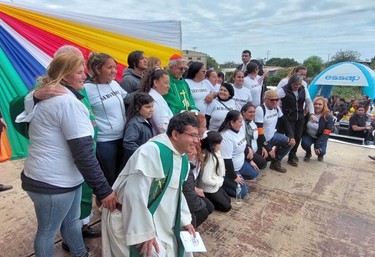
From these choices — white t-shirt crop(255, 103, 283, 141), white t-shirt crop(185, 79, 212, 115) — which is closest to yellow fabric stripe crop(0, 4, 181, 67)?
white t-shirt crop(185, 79, 212, 115)

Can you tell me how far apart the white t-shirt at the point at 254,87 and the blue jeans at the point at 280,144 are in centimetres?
59

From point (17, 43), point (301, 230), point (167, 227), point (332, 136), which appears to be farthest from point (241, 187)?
point (332, 136)

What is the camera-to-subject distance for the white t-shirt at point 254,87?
4.12m

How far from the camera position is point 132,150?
2088mm

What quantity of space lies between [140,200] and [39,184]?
1.66 ft

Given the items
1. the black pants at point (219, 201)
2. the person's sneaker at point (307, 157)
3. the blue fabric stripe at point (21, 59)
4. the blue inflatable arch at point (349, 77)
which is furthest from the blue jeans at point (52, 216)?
the blue inflatable arch at point (349, 77)

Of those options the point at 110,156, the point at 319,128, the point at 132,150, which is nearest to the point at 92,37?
the point at 110,156

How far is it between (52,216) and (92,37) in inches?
116

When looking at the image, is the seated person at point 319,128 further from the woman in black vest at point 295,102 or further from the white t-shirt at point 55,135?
the white t-shirt at point 55,135

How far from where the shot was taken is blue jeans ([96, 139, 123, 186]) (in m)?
2.16

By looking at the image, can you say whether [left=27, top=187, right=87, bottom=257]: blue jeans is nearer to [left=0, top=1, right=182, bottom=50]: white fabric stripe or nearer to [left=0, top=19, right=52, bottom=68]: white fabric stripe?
[left=0, top=19, right=52, bottom=68]: white fabric stripe

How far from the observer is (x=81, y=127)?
1347 mm

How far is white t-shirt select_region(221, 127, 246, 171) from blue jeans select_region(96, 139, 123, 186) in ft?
3.97

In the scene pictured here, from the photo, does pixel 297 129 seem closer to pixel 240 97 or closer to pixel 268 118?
pixel 268 118
